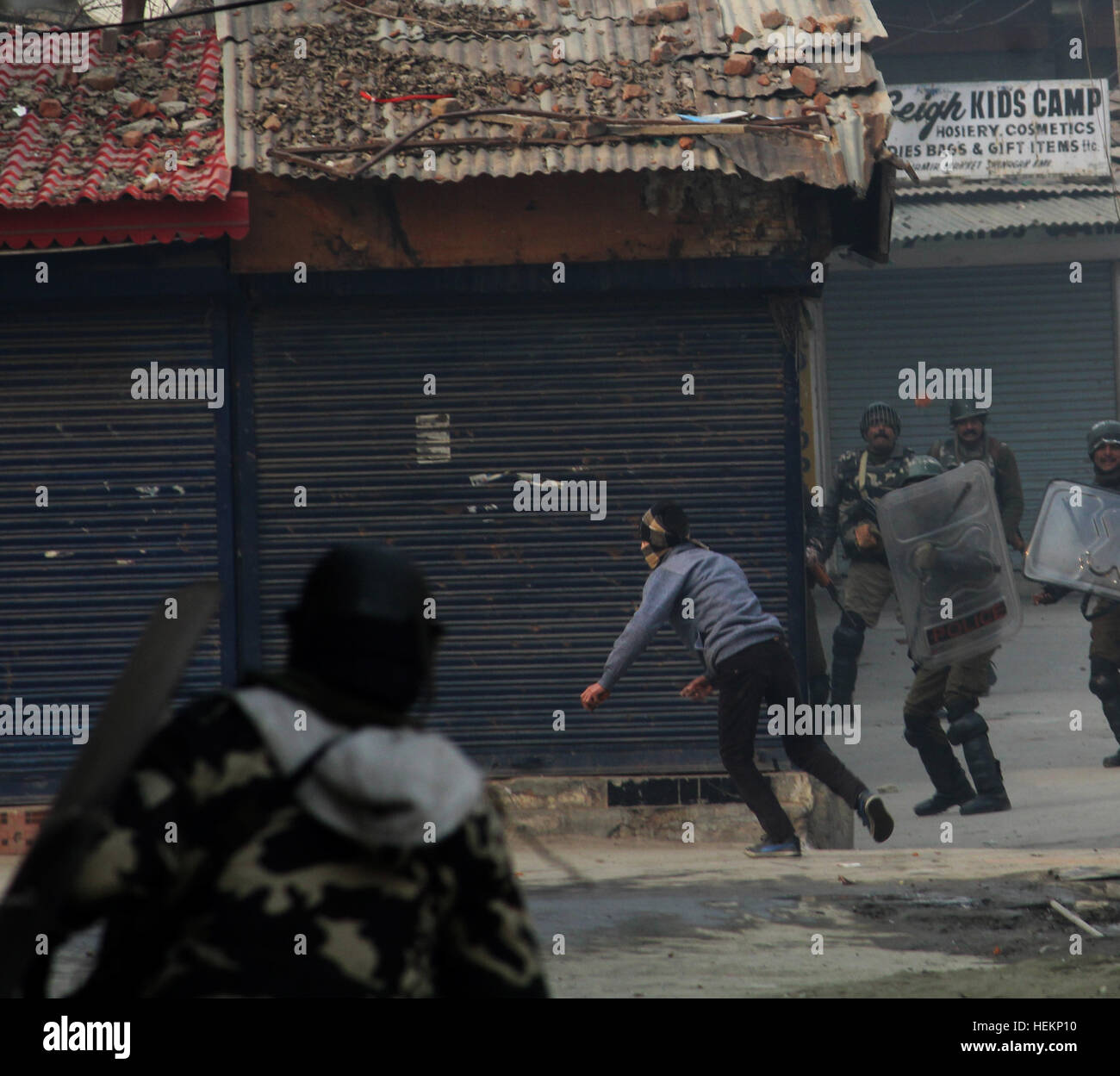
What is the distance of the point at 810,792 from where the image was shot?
8703 mm

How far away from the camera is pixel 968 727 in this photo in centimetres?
883

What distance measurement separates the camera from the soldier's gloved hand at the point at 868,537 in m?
10.3

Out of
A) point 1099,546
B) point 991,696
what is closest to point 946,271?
point 991,696

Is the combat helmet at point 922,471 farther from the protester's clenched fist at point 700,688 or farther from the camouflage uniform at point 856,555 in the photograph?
the protester's clenched fist at point 700,688

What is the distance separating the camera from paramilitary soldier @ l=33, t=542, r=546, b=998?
2.12 m

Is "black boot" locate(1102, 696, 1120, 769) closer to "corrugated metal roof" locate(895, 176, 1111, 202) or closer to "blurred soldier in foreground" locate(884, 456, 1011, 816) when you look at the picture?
"blurred soldier in foreground" locate(884, 456, 1011, 816)

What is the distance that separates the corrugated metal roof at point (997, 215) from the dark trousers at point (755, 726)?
8.28m

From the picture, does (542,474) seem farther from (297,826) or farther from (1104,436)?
(297,826)

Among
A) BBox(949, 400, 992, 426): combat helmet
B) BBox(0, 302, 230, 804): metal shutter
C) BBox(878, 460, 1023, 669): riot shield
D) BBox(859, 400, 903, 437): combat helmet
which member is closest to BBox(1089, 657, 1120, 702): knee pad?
BBox(878, 460, 1023, 669): riot shield

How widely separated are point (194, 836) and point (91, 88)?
25.4 ft

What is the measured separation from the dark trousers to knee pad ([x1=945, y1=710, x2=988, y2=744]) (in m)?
1.06

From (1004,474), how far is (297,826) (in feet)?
33.9

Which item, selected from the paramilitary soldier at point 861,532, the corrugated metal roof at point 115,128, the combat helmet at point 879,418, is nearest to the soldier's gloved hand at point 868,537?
the paramilitary soldier at point 861,532
